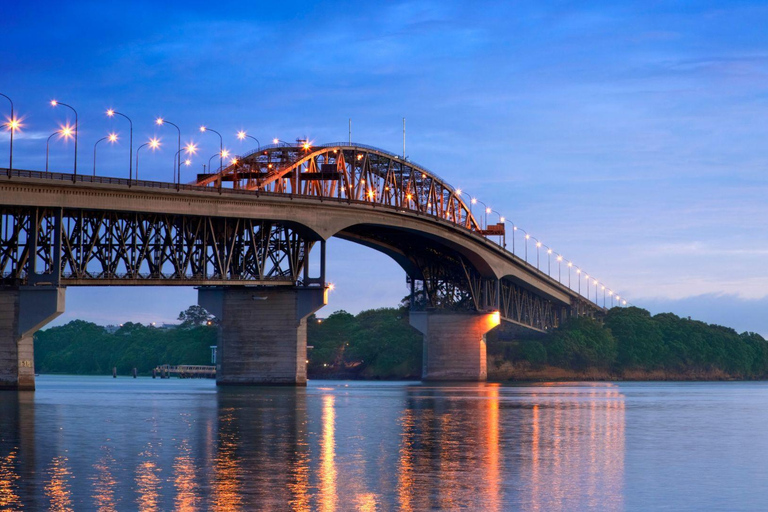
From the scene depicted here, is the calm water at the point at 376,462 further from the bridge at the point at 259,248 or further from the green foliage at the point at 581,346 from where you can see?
the green foliage at the point at 581,346

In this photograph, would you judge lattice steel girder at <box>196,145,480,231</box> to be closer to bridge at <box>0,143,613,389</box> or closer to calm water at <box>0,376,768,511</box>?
bridge at <box>0,143,613,389</box>

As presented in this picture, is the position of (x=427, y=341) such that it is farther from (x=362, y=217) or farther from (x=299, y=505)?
(x=299, y=505)

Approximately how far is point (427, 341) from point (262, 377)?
53.9 metres

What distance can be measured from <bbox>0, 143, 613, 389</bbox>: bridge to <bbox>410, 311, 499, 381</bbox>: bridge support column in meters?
0.18

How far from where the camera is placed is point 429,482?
28.5 m

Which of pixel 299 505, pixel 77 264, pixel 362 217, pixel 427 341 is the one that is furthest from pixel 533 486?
pixel 427 341

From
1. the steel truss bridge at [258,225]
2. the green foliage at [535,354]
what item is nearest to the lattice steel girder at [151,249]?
the steel truss bridge at [258,225]

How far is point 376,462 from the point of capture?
33.3m

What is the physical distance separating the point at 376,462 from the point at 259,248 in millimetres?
73612

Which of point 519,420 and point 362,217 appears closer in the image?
point 519,420

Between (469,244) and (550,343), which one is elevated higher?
(469,244)

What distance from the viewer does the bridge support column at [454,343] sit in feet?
505

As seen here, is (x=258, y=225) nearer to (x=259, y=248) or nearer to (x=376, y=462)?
(x=259, y=248)

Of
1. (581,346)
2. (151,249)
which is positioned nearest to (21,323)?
(151,249)
